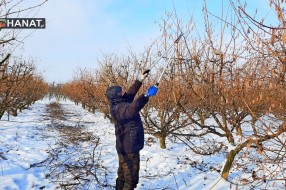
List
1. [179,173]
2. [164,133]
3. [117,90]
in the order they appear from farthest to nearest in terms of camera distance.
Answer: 1. [164,133]
2. [179,173]
3. [117,90]

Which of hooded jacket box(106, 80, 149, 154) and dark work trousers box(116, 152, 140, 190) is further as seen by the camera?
dark work trousers box(116, 152, 140, 190)

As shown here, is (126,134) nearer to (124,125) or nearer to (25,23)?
(124,125)

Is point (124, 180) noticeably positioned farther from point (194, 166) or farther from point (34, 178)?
point (194, 166)

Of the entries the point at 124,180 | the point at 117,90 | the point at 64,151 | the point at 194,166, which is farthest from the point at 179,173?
the point at 64,151

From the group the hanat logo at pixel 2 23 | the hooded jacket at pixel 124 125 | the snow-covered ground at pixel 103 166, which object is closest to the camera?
the hanat logo at pixel 2 23

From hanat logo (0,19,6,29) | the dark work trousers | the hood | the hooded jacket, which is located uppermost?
hanat logo (0,19,6,29)

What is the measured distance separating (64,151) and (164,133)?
291 cm

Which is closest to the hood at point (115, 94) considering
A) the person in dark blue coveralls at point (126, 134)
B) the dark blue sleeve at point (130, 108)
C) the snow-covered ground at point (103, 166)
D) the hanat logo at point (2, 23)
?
the person in dark blue coveralls at point (126, 134)

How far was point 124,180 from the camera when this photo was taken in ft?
14.0

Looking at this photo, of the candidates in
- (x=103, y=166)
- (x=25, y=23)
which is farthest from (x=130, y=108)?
(x=103, y=166)

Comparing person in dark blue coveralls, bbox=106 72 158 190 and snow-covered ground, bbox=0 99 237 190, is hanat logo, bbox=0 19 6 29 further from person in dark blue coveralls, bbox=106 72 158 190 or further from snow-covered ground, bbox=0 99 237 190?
person in dark blue coveralls, bbox=106 72 158 190

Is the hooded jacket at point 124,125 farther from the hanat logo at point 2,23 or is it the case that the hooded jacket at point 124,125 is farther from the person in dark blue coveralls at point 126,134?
the hanat logo at point 2,23

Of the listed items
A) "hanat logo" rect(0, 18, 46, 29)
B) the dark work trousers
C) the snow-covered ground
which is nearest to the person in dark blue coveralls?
the dark work trousers

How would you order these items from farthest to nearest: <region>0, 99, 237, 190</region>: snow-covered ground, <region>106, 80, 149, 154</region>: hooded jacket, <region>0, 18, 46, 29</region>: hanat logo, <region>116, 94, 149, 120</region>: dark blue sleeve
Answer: <region>0, 99, 237, 190</region>: snow-covered ground, <region>106, 80, 149, 154</region>: hooded jacket, <region>116, 94, 149, 120</region>: dark blue sleeve, <region>0, 18, 46, 29</region>: hanat logo
